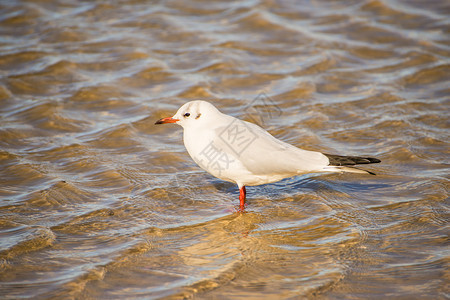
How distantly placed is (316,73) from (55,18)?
5340 millimetres

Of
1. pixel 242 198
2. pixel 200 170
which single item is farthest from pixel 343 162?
pixel 200 170

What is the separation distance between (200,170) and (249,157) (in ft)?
4.34

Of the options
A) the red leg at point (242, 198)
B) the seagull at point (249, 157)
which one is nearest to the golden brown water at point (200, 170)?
the red leg at point (242, 198)

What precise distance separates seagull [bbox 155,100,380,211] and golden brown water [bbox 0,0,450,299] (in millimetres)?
449

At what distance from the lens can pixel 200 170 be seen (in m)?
6.52

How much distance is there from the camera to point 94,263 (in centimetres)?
455

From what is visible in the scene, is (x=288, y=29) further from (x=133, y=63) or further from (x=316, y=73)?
(x=133, y=63)

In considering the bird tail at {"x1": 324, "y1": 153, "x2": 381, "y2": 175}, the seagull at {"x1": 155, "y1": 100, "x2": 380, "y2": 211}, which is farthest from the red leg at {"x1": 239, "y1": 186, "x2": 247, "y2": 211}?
the bird tail at {"x1": 324, "y1": 153, "x2": 381, "y2": 175}

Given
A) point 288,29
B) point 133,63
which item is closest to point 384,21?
point 288,29

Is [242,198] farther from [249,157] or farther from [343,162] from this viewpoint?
[343,162]

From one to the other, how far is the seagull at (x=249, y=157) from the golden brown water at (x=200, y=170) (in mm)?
449

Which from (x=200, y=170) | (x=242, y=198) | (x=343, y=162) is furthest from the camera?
(x=200, y=170)

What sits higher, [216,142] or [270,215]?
[216,142]

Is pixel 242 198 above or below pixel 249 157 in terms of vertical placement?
below
